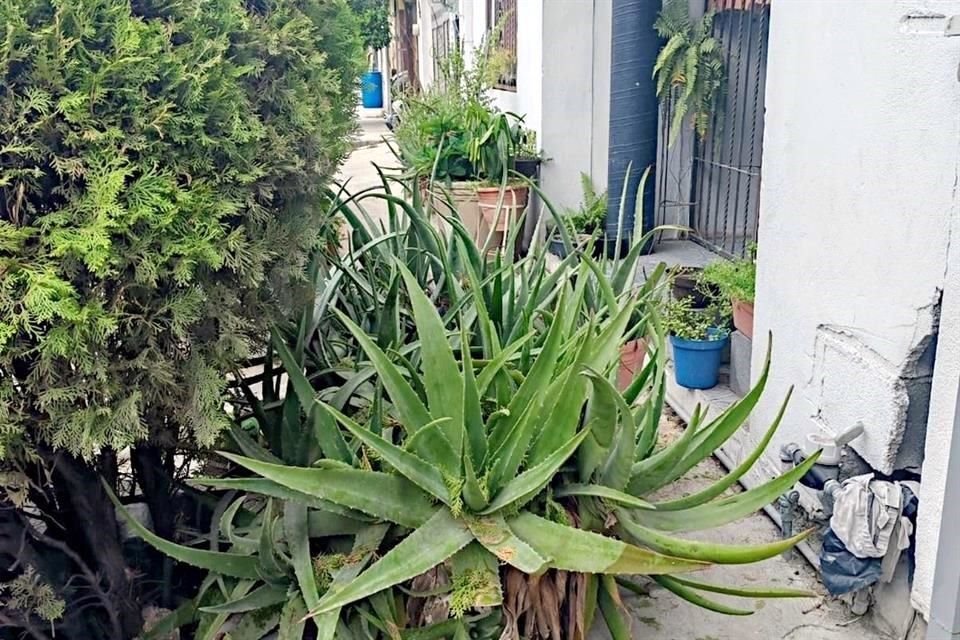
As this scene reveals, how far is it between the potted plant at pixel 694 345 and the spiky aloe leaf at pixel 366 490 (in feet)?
5.75

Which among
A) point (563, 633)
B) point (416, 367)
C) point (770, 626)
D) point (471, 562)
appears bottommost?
point (770, 626)

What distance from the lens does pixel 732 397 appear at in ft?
10.4

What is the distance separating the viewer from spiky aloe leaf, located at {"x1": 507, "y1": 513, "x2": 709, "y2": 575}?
1.47 meters

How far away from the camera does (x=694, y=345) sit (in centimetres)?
318

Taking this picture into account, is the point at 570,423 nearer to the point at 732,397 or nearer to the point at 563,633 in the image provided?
the point at 563,633

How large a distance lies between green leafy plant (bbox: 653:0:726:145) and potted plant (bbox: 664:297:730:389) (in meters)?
1.45

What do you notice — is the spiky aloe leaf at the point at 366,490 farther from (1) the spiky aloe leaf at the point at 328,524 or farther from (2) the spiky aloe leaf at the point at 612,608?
(2) the spiky aloe leaf at the point at 612,608

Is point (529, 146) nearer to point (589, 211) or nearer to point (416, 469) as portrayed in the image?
point (589, 211)

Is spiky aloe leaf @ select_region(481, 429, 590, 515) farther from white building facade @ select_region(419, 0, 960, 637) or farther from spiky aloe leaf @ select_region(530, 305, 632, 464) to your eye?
white building facade @ select_region(419, 0, 960, 637)

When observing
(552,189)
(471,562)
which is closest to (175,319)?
(471,562)

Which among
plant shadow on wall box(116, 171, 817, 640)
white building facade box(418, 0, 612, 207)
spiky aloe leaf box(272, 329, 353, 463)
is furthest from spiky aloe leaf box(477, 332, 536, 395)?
white building facade box(418, 0, 612, 207)

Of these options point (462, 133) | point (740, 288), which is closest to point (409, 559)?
point (740, 288)

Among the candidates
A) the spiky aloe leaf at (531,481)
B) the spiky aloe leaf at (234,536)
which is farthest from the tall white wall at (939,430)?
the spiky aloe leaf at (234,536)

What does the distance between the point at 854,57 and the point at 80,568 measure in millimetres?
2339
